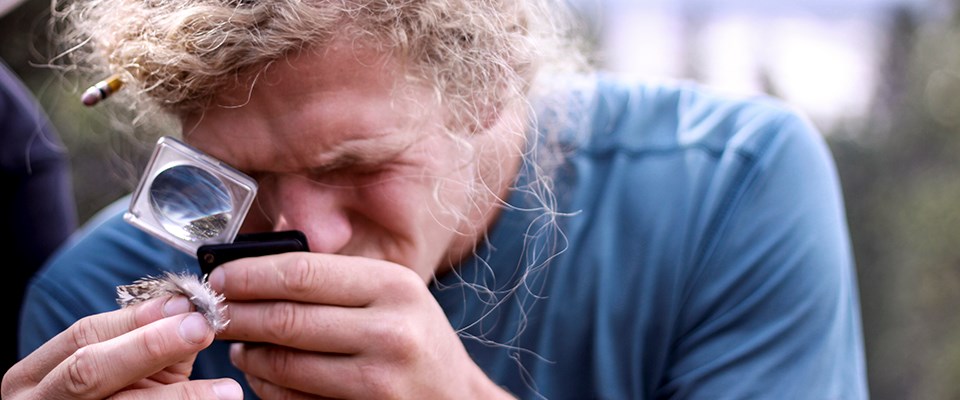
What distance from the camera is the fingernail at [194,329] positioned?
121 centimetres

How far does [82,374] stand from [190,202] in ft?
1.05

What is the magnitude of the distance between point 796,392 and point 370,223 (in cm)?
81

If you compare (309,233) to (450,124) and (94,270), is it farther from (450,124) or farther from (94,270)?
(94,270)

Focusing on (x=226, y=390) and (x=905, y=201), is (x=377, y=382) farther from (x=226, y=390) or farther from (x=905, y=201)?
(x=905, y=201)

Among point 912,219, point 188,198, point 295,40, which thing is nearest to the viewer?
point 295,40

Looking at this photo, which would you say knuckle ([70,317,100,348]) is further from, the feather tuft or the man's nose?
the man's nose

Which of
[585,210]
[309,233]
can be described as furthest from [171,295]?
[585,210]

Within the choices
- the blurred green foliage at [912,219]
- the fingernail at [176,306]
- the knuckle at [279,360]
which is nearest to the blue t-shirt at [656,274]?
the knuckle at [279,360]

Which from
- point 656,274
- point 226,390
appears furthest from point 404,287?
point 656,274

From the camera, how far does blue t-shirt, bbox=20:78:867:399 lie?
1665mm

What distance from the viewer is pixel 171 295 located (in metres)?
1.28

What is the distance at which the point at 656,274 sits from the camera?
176 cm

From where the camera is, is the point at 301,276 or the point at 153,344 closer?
the point at 153,344

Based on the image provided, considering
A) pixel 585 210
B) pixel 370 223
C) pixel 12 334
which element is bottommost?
pixel 12 334
